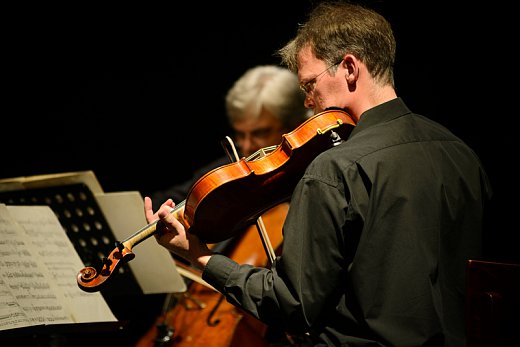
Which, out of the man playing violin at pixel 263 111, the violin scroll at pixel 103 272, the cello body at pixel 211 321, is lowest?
the cello body at pixel 211 321

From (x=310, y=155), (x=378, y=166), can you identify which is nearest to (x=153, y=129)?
(x=310, y=155)

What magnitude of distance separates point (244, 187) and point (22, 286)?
0.86 meters

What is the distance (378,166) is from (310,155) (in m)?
0.29

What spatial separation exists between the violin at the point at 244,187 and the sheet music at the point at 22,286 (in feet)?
0.84

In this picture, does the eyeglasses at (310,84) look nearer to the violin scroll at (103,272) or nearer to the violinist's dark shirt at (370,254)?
the violinist's dark shirt at (370,254)

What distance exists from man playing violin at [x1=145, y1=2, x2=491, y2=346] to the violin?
3.9 inches

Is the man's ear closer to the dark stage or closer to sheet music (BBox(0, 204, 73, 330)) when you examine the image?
sheet music (BBox(0, 204, 73, 330))

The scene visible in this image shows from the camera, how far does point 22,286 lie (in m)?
1.87

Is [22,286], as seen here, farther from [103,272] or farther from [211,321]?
[211,321]

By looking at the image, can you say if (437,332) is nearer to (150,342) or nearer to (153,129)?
(150,342)

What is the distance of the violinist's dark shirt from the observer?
1424 mm

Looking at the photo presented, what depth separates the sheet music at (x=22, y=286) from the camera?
1.79 m

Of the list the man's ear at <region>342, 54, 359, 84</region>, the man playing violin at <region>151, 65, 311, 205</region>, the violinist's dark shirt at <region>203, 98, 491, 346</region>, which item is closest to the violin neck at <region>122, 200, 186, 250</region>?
the violinist's dark shirt at <region>203, 98, 491, 346</region>

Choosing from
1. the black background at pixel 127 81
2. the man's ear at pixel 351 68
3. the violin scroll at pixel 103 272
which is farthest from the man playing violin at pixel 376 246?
the black background at pixel 127 81
